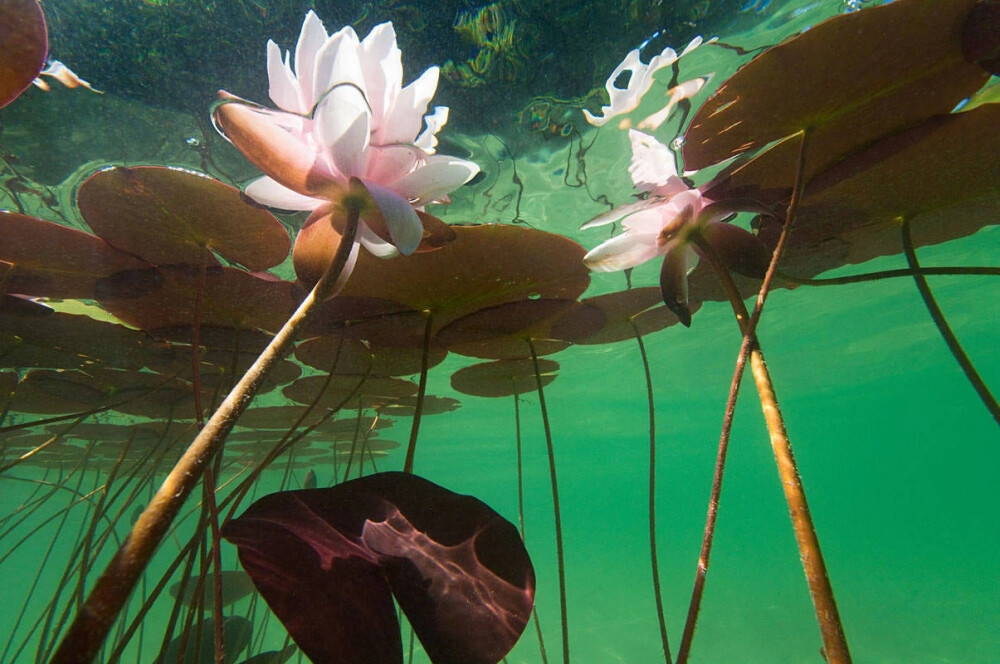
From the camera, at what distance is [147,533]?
0.49m

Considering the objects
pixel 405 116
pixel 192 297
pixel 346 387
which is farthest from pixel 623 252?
pixel 346 387

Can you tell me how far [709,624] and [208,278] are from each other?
25696 millimetres

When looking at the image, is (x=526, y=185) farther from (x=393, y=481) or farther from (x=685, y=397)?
(x=685, y=397)

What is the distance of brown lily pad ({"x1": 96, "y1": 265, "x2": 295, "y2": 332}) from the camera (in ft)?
5.73

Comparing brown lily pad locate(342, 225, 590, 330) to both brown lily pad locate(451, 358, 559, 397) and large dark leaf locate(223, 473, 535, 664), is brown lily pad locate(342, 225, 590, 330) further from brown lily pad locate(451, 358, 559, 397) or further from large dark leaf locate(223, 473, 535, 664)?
brown lily pad locate(451, 358, 559, 397)

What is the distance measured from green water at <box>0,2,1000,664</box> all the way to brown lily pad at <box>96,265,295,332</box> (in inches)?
35.3

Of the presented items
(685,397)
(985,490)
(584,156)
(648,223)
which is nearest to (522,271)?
(648,223)

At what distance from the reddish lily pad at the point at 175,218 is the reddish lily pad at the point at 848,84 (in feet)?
4.59

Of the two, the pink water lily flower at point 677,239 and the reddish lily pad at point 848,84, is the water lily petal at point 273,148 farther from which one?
the reddish lily pad at point 848,84

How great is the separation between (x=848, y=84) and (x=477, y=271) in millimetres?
1168

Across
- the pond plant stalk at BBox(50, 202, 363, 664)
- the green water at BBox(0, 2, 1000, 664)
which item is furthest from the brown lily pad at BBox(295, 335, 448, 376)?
the pond plant stalk at BBox(50, 202, 363, 664)

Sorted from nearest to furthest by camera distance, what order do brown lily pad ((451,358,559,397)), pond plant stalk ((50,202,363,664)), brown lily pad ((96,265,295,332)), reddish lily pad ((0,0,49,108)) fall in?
pond plant stalk ((50,202,363,664)) < reddish lily pad ((0,0,49,108)) < brown lily pad ((96,265,295,332)) < brown lily pad ((451,358,559,397))

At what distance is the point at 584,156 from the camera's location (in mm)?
5582

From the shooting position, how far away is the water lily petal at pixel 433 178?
1.01 meters
